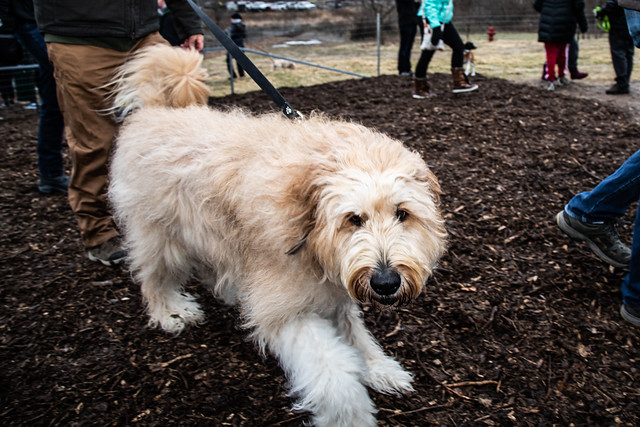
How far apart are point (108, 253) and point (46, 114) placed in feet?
6.75

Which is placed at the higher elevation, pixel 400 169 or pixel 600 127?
pixel 400 169

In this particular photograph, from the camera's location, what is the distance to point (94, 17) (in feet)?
11.1

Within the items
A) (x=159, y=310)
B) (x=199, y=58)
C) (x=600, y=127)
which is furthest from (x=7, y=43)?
(x=600, y=127)

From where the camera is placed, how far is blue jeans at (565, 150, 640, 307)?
120 inches

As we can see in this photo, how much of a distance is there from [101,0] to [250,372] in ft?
8.73

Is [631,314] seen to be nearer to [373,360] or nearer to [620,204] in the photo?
[620,204]

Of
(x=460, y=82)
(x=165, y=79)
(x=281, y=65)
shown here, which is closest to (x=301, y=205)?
(x=165, y=79)

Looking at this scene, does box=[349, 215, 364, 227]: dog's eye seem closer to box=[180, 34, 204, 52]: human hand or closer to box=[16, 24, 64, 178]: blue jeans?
box=[180, 34, 204, 52]: human hand

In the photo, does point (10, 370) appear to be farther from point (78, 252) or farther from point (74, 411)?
point (78, 252)

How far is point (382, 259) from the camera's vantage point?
1.99 metres

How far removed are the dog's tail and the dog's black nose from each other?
1.98 metres

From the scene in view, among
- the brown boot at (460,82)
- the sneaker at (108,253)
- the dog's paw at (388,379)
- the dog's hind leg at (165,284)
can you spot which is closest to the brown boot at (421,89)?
the brown boot at (460,82)

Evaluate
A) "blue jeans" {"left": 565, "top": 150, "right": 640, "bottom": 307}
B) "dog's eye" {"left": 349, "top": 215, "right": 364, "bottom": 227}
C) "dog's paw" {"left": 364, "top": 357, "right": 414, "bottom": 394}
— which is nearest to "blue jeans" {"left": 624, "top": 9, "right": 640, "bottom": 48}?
"blue jeans" {"left": 565, "top": 150, "right": 640, "bottom": 307}

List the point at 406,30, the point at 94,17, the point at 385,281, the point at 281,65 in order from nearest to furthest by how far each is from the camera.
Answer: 1. the point at 385,281
2. the point at 94,17
3. the point at 406,30
4. the point at 281,65
